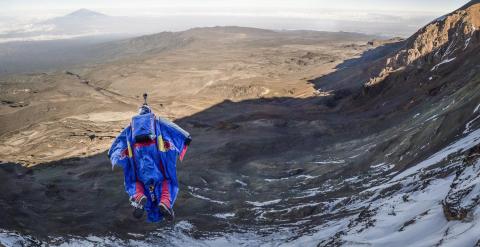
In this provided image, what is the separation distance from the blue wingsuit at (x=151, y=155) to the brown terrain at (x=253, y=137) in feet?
12.8

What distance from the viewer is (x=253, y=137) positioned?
37.2 meters

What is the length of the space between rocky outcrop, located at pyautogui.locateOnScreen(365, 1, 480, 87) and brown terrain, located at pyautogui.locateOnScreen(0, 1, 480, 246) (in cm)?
16

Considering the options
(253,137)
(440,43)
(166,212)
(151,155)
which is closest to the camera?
(166,212)

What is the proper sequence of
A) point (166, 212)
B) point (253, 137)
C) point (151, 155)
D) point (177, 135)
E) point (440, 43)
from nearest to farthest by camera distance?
point (166, 212) → point (151, 155) → point (177, 135) → point (253, 137) → point (440, 43)

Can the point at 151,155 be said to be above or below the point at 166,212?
above

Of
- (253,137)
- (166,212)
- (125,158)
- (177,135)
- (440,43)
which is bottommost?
(253,137)

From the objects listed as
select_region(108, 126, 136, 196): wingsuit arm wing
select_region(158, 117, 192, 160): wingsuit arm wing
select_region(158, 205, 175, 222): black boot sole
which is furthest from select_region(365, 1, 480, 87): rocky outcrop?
select_region(158, 205, 175, 222): black boot sole

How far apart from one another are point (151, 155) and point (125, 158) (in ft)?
1.40

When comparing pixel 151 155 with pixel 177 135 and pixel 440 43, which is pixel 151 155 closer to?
pixel 177 135

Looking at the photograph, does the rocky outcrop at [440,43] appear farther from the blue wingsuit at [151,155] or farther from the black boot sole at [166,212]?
the black boot sole at [166,212]

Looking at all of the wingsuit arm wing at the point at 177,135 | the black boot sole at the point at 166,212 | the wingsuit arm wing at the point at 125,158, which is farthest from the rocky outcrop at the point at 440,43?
the black boot sole at the point at 166,212

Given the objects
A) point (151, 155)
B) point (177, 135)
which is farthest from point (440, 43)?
point (151, 155)

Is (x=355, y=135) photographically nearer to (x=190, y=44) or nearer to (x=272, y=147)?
(x=272, y=147)

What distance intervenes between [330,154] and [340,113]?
15121 mm
